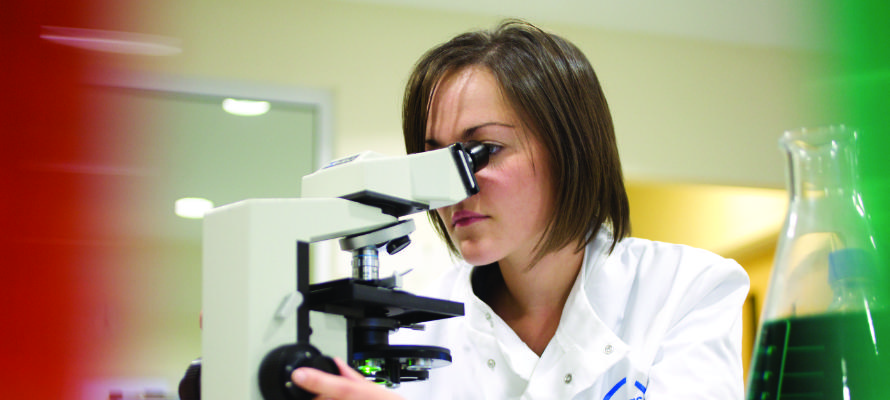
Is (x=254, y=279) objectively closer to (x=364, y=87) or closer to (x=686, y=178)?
(x=364, y=87)

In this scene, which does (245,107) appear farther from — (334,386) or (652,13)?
(334,386)

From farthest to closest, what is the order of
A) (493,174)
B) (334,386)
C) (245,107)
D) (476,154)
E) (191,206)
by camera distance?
(245,107)
(191,206)
(493,174)
(476,154)
(334,386)

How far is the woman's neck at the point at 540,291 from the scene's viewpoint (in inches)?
57.2

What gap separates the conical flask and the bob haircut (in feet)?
3.02

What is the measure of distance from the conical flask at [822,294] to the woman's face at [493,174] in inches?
34.0

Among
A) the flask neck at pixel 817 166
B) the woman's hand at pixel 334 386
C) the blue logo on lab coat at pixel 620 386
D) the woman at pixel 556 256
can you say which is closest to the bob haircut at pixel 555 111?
the woman at pixel 556 256

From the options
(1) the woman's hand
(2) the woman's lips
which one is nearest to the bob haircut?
(2) the woman's lips

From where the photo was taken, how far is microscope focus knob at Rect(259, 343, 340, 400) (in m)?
0.69

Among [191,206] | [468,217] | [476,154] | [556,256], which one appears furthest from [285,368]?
[191,206]

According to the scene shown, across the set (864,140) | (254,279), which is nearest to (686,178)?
(254,279)

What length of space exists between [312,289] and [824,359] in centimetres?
Answer: 58

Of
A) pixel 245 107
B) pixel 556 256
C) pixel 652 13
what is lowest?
pixel 556 256

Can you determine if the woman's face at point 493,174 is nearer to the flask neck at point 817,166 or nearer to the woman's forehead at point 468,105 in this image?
the woman's forehead at point 468,105

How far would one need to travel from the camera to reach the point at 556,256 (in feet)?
4.74
